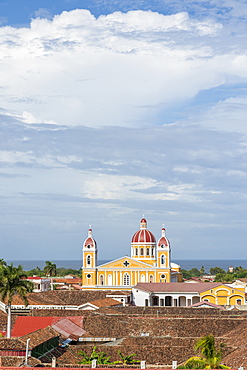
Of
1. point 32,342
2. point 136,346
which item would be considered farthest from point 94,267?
point 32,342

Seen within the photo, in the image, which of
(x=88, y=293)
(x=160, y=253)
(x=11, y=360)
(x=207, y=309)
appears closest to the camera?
(x=11, y=360)

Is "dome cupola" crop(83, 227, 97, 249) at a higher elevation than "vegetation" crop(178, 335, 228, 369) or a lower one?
higher

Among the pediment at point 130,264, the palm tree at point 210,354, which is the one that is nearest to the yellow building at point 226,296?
the pediment at point 130,264

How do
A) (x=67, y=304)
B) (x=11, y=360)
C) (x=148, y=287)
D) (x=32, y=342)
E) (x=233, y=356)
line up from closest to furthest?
1. (x=11, y=360)
2. (x=32, y=342)
3. (x=233, y=356)
4. (x=67, y=304)
5. (x=148, y=287)

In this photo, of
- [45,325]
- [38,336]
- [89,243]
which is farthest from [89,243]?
[38,336]

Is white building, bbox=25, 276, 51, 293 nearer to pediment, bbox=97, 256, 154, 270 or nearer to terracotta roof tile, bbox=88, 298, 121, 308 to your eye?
pediment, bbox=97, 256, 154, 270

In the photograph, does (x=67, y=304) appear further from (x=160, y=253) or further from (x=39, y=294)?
(x=160, y=253)

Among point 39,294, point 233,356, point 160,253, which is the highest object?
point 160,253

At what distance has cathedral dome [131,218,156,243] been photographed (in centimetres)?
9525

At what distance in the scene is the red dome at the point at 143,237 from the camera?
313 ft

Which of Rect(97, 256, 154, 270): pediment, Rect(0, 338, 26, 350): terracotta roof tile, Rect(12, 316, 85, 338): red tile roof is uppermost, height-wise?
Rect(97, 256, 154, 270): pediment

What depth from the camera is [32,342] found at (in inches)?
1316

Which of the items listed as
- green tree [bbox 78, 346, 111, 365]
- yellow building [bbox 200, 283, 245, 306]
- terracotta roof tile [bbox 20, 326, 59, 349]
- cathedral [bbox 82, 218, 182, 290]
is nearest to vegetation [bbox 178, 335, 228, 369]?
green tree [bbox 78, 346, 111, 365]

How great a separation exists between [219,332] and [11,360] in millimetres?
23464
